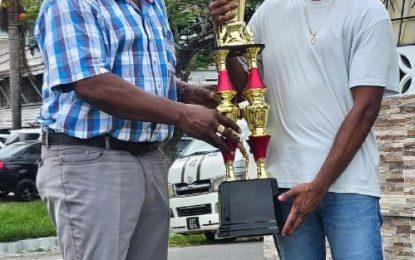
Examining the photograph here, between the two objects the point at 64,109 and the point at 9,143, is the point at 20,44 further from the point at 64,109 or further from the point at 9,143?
the point at 64,109

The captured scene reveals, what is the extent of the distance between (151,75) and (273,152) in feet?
1.73

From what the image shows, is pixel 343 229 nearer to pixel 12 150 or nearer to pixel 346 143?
pixel 346 143

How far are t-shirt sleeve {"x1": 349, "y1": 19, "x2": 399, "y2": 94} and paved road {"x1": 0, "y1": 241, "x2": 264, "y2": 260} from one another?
20.5 ft

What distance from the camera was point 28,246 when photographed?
442 inches

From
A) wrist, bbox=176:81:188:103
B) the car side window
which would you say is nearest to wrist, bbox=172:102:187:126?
wrist, bbox=176:81:188:103

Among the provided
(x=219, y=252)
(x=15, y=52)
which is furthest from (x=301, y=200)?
(x=15, y=52)

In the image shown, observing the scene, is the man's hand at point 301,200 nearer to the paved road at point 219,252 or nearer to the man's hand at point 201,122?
the man's hand at point 201,122

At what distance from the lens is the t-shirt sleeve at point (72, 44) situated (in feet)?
8.24

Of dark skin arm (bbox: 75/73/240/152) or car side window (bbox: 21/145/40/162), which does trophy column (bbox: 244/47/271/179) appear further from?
car side window (bbox: 21/145/40/162)

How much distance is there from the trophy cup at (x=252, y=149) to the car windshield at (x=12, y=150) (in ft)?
51.7

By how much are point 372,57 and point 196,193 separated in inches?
281

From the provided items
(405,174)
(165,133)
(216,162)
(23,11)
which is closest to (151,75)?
(165,133)

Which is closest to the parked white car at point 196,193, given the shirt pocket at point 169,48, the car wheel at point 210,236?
the car wheel at point 210,236

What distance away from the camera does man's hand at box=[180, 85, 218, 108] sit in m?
3.06
